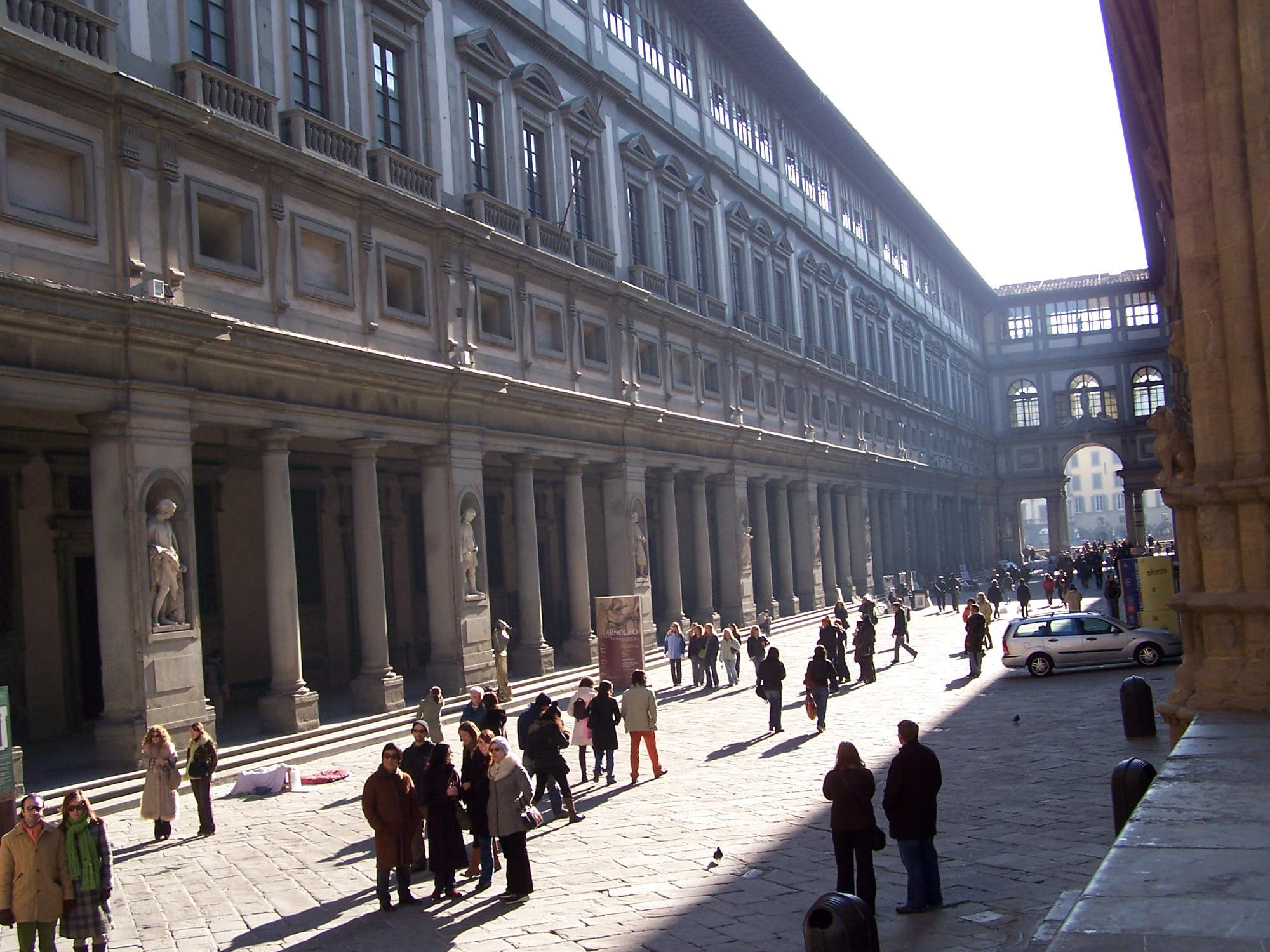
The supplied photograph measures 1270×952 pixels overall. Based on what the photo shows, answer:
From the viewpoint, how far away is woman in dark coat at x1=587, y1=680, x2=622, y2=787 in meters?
15.2

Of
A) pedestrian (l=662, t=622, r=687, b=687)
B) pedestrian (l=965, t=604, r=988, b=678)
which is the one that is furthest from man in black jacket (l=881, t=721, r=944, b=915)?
pedestrian (l=662, t=622, r=687, b=687)

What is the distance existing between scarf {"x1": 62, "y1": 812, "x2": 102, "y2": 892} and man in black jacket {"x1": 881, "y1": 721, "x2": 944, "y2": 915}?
19.2ft

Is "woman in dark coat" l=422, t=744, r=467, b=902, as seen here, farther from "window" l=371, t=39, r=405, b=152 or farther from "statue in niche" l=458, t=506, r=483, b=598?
"window" l=371, t=39, r=405, b=152

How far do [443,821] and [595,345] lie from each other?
2116cm

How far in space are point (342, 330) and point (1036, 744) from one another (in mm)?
13475

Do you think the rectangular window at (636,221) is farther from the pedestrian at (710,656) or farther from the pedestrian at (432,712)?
the pedestrian at (432,712)

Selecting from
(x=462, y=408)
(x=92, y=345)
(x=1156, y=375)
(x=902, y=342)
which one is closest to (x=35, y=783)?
(x=92, y=345)

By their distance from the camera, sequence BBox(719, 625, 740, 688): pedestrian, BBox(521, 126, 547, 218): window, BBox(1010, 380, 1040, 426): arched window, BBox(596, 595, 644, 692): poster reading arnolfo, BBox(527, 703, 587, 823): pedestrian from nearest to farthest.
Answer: BBox(527, 703, 587, 823): pedestrian
BBox(596, 595, 644, 692): poster reading arnolfo
BBox(719, 625, 740, 688): pedestrian
BBox(521, 126, 547, 218): window
BBox(1010, 380, 1040, 426): arched window

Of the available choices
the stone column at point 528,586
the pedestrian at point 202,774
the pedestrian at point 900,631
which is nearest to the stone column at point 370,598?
the stone column at point 528,586

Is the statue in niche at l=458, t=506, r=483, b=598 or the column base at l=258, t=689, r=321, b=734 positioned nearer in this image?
the column base at l=258, t=689, r=321, b=734

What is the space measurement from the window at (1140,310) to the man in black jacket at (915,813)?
265 ft

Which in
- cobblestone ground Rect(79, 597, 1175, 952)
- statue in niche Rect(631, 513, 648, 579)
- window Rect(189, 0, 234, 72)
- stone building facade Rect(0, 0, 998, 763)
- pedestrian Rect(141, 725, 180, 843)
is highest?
window Rect(189, 0, 234, 72)

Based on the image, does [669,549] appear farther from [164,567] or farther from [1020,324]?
[1020,324]

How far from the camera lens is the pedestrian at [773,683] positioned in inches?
722
